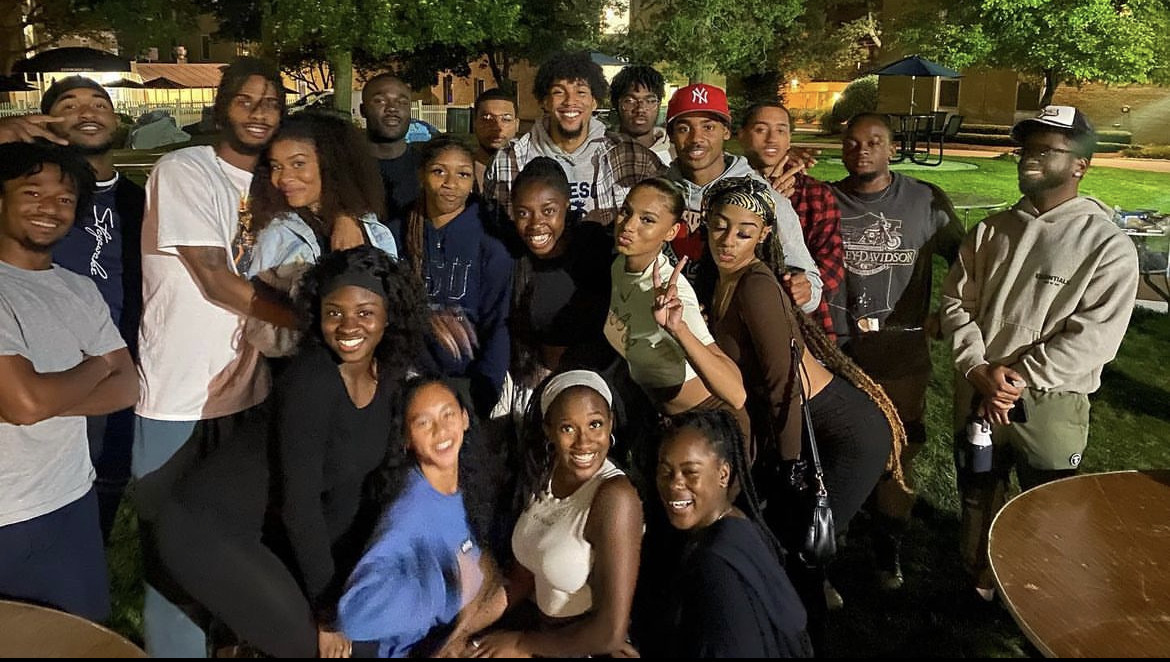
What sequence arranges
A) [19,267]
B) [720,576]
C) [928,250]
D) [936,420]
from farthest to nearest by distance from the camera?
[936,420] → [928,250] → [19,267] → [720,576]

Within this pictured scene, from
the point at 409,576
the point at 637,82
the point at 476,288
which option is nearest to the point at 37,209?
the point at 476,288

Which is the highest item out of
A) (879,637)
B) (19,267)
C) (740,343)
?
(19,267)

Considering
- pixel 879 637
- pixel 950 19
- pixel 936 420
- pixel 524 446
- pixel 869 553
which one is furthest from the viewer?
pixel 950 19

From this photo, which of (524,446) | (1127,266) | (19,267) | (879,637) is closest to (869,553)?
(879,637)

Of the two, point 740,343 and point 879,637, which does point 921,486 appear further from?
point 740,343

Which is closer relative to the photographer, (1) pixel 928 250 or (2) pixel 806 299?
(2) pixel 806 299

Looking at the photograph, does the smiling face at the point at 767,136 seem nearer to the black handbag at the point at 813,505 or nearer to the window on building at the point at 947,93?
the black handbag at the point at 813,505

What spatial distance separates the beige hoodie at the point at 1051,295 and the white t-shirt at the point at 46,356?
3.07 meters

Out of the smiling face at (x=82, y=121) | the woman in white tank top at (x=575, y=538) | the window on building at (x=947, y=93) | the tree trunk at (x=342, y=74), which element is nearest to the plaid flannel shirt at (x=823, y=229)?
the woman in white tank top at (x=575, y=538)

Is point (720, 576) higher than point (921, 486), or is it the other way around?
point (720, 576)

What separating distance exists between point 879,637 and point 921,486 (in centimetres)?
164

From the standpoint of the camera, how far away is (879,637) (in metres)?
3.68

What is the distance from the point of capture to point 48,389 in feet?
8.45

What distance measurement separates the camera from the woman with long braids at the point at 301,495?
2.61m
